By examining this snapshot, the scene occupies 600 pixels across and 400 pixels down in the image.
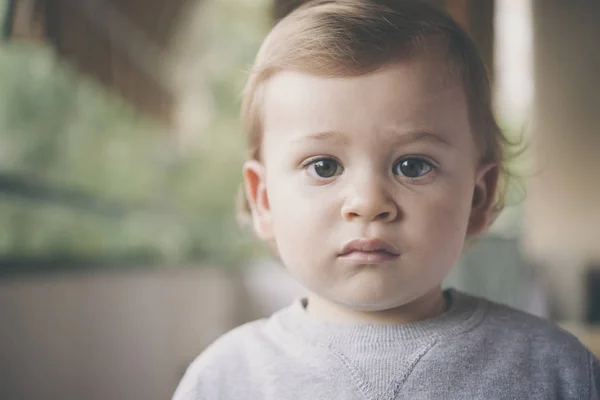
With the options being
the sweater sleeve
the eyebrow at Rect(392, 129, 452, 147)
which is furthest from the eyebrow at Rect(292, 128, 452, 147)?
the sweater sleeve

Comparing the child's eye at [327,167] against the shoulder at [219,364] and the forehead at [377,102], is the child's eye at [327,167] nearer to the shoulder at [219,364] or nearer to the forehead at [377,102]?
the forehead at [377,102]

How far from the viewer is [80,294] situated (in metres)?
1.94

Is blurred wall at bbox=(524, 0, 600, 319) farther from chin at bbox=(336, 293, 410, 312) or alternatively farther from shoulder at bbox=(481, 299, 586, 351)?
chin at bbox=(336, 293, 410, 312)

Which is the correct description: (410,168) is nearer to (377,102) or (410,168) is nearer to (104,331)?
(377,102)

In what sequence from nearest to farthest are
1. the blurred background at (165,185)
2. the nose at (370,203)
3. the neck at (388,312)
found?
the nose at (370,203) → the neck at (388,312) → the blurred background at (165,185)

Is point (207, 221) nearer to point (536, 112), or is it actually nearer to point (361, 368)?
point (536, 112)

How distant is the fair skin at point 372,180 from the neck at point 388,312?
2 centimetres

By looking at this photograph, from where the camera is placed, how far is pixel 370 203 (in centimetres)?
73

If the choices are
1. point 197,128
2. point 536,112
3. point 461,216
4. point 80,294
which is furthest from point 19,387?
point 536,112

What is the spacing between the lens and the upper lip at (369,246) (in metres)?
0.74

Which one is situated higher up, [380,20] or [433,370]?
[380,20]

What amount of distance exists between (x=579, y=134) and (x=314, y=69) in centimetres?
270

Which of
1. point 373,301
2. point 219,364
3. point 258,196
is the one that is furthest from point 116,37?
point 373,301

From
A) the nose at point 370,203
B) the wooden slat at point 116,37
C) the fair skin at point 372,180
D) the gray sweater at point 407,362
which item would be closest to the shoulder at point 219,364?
the gray sweater at point 407,362
